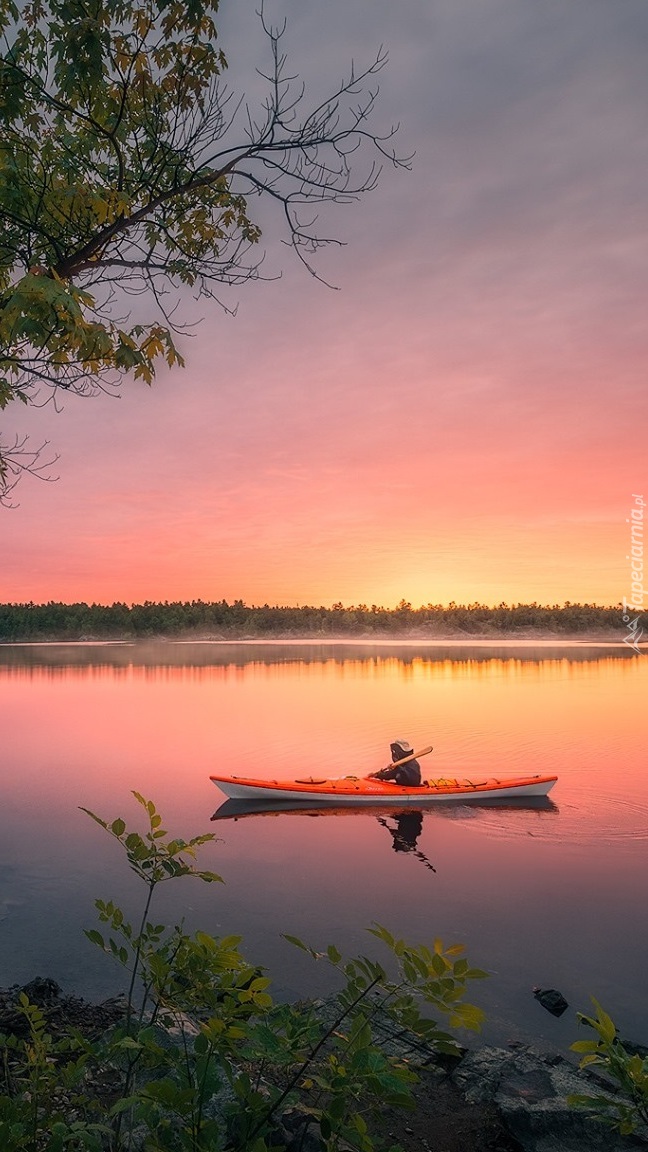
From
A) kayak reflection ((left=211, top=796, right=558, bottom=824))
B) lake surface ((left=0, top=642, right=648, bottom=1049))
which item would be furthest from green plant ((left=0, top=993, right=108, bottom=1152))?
kayak reflection ((left=211, top=796, right=558, bottom=824))

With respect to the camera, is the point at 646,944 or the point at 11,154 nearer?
the point at 11,154

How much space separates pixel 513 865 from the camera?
659 inches

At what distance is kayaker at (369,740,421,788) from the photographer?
2086cm

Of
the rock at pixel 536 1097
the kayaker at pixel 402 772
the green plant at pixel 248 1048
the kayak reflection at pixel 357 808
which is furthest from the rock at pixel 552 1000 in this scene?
the kayak reflection at pixel 357 808

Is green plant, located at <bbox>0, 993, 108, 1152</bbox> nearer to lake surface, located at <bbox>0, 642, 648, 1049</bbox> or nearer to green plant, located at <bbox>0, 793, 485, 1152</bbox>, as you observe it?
green plant, located at <bbox>0, 793, 485, 1152</bbox>

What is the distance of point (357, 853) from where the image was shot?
18.1 metres

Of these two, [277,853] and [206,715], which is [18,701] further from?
[277,853]

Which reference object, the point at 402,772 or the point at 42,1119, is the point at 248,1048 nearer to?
the point at 42,1119

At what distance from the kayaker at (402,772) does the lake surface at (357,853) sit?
121cm

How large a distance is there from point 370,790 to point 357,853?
2.71 m

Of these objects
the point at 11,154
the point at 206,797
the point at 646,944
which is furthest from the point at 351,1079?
the point at 206,797

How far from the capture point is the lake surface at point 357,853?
1098cm

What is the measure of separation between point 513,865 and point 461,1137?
1208 centimetres

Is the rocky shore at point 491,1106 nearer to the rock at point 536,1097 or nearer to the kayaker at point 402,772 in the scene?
the rock at point 536,1097
